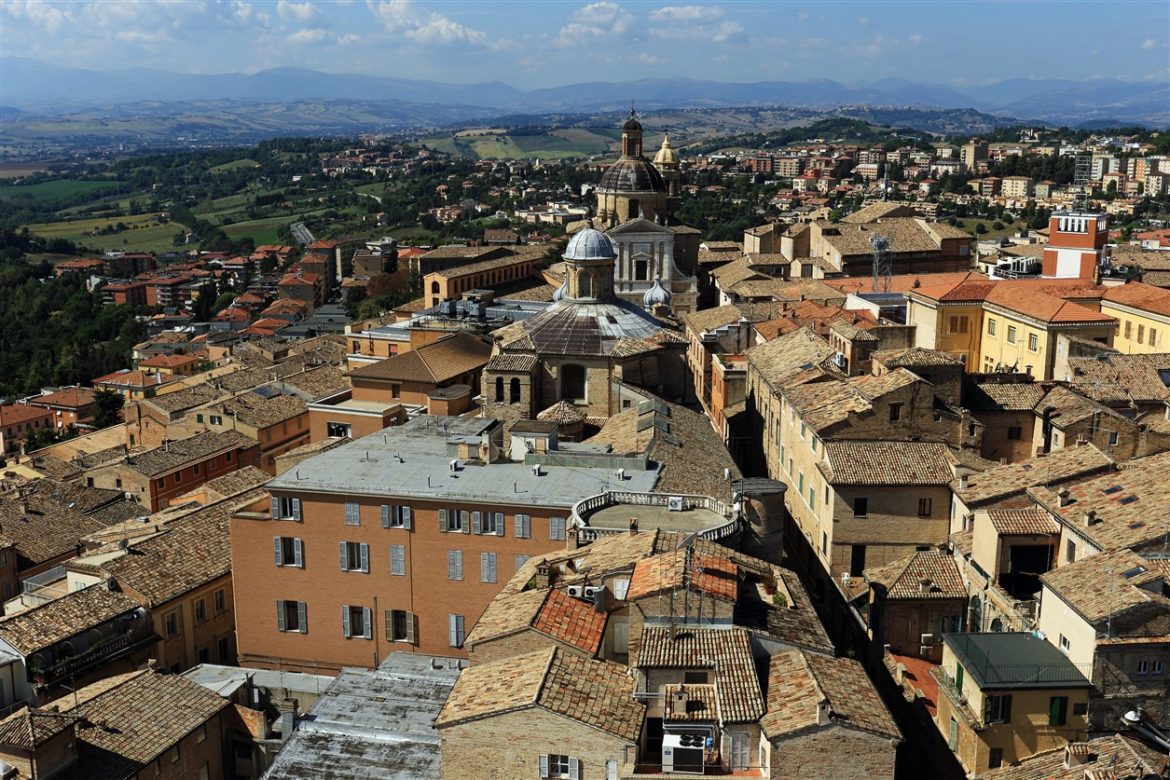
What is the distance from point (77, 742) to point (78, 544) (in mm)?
20719

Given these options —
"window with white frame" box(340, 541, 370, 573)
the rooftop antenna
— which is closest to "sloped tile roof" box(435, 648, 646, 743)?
"window with white frame" box(340, 541, 370, 573)

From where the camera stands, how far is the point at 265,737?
88.5 ft

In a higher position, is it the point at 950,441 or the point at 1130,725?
the point at 950,441

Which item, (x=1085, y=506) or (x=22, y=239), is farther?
(x=22, y=239)

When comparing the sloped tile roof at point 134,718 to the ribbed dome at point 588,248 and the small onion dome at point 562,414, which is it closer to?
the small onion dome at point 562,414

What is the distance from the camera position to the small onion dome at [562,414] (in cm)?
3884

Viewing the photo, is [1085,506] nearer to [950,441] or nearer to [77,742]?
[950,441]

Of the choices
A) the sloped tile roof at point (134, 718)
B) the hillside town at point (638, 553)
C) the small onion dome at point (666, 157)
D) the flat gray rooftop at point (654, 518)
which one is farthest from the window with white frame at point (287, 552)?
the small onion dome at point (666, 157)

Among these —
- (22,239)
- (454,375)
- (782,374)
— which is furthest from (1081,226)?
(22,239)

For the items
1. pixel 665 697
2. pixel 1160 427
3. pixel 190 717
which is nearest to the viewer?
pixel 665 697

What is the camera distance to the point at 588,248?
151 feet

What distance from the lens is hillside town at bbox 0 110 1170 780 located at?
71.6 feet

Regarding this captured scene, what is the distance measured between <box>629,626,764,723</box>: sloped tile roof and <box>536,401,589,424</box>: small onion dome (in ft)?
55.2

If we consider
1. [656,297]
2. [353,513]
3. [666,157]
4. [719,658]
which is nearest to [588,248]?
[656,297]
